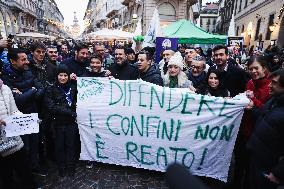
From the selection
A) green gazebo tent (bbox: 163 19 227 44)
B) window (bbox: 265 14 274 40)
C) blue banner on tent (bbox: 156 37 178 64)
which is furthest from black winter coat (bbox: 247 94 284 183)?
window (bbox: 265 14 274 40)

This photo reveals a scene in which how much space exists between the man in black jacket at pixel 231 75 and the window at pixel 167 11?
19.1 m

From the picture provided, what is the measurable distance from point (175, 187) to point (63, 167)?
384cm

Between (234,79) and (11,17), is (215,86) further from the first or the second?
(11,17)

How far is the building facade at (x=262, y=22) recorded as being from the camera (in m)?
17.0

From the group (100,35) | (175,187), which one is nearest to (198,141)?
(175,187)

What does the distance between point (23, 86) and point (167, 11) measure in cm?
2033

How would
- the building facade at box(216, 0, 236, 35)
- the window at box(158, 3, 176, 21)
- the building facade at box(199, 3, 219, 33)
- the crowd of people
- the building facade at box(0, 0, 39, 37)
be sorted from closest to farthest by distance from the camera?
1. the crowd of people
2. the window at box(158, 3, 176, 21)
3. the building facade at box(0, 0, 39, 37)
4. the building facade at box(216, 0, 236, 35)
5. the building facade at box(199, 3, 219, 33)

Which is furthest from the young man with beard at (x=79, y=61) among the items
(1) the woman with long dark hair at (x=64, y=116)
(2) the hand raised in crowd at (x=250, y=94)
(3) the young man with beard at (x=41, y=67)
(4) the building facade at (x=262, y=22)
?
(4) the building facade at (x=262, y=22)

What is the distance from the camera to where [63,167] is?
422 cm

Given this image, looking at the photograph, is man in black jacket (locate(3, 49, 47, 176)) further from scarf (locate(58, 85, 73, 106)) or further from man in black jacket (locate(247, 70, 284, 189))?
man in black jacket (locate(247, 70, 284, 189))

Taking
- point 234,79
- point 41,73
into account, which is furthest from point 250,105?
point 41,73

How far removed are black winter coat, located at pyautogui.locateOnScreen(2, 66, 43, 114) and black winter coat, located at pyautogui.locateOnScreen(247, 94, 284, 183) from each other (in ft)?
10.0

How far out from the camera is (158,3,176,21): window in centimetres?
2231

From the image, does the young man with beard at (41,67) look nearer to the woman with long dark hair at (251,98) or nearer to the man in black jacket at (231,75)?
the man in black jacket at (231,75)
